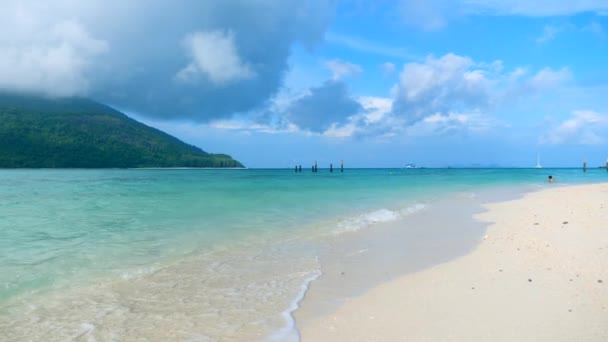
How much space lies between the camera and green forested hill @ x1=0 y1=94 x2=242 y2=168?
141625 mm

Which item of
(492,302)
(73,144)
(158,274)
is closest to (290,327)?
(492,302)

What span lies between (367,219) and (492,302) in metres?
10.8

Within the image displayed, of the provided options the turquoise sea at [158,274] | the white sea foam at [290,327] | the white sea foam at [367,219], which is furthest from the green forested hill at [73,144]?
the white sea foam at [290,327]

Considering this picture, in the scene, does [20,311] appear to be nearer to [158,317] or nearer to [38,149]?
[158,317]

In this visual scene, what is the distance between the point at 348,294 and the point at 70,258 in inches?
261

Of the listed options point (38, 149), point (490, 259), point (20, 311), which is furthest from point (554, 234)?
point (38, 149)

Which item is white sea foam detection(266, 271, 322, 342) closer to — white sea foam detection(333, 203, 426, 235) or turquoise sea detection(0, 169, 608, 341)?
turquoise sea detection(0, 169, 608, 341)

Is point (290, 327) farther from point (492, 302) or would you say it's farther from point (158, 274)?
point (158, 274)

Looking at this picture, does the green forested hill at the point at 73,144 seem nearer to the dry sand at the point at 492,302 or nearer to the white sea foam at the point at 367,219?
the white sea foam at the point at 367,219

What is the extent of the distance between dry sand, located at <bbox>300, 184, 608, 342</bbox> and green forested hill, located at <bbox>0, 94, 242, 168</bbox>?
157 meters

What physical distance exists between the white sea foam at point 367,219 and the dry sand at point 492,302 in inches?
205

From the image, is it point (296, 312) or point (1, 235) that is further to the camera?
point (1, 235)

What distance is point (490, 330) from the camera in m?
4.72

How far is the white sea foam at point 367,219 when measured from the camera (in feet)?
46.9
